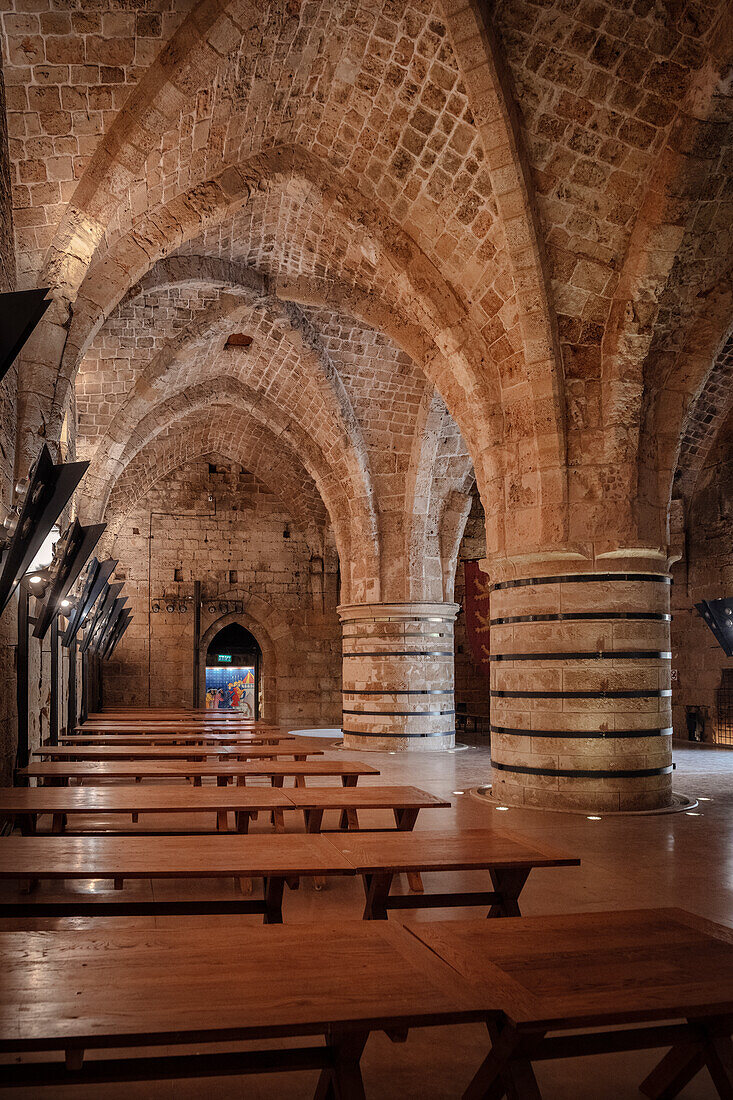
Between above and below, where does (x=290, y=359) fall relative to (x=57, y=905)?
above

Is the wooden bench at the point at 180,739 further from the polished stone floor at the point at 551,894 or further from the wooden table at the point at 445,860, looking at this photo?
the wooden table at the point at 445,860

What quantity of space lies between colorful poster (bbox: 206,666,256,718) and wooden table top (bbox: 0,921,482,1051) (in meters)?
17.1

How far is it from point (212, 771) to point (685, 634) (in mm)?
10834

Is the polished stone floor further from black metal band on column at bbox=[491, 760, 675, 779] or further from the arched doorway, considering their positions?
the arched doorway

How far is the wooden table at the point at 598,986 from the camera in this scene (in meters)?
1.58

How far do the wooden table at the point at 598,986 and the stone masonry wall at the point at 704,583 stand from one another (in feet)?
39.1

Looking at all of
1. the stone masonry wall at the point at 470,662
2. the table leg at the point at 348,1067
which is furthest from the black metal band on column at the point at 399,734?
the table leg at the point at 348,1067

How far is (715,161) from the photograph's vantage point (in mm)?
6125

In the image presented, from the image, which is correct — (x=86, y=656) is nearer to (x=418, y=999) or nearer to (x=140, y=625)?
(x=140, y=625)

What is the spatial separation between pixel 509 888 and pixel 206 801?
4.78 ft

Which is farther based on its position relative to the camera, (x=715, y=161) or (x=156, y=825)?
(x=715, y=161)

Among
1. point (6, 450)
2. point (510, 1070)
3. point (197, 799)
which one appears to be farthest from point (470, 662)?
point (510, 1070)

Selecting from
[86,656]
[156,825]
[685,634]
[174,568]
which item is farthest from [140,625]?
[156,825]

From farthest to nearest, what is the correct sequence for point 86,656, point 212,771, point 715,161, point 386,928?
point 86,656 < point 715,161 < point 212,771 < point 386,928
